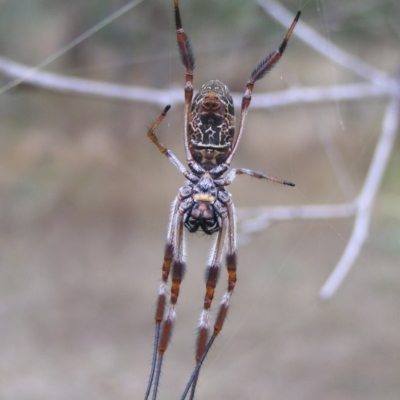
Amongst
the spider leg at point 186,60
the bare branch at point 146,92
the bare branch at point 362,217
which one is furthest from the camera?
the bare branch at point 146,92

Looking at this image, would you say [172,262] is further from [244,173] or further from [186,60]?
[186,60]

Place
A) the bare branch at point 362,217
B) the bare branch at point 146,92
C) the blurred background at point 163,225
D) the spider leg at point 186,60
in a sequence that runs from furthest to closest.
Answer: the blurred background at point 163,225, the bare branch at point 146,92, the bare branch at point 362,217, the spider leg at point 186,60

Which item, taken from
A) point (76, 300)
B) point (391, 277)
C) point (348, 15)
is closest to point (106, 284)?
point (76, 300)

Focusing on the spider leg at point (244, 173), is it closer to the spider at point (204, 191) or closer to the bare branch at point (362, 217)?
the spider at point (204, 191)

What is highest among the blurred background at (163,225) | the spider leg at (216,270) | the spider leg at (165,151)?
the blurred background at (163,225)

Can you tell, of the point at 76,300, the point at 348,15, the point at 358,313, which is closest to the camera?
the point at 348,15

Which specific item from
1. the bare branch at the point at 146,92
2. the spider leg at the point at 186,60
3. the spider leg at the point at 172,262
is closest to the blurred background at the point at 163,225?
the bare branch at the point at 146,92

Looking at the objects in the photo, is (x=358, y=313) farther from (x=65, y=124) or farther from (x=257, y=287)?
(x=65, y=124)

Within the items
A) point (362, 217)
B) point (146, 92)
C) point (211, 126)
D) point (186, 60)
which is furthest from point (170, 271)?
point (146, 92)
